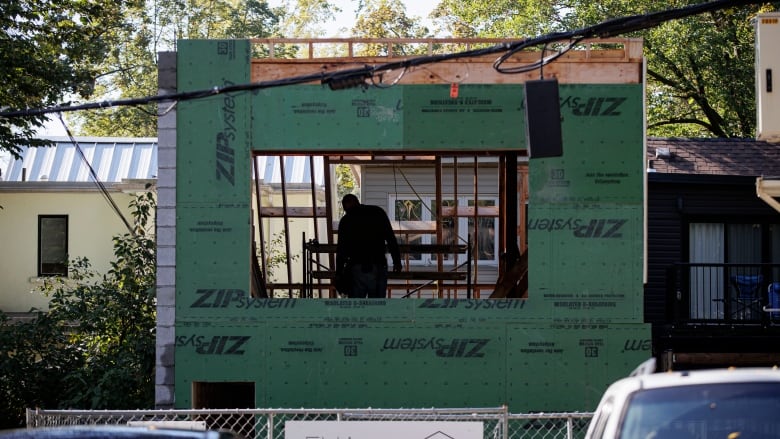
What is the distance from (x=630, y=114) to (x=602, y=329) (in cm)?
267

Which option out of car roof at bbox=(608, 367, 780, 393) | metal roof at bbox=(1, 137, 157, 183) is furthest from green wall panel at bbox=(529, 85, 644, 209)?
metal roof at bbox=(1, 137, 157, 183)

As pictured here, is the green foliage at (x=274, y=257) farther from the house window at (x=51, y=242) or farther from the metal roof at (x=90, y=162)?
the house window at (x=51, y=242)

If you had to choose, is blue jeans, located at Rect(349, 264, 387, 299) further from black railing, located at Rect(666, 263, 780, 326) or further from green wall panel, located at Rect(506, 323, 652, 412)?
black railing, located at Rect(666, 263, 780, 326)

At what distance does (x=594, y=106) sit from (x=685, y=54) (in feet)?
43.9

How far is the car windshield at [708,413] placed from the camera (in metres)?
5.70

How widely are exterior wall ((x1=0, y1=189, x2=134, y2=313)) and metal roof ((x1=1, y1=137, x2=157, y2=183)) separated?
78cm

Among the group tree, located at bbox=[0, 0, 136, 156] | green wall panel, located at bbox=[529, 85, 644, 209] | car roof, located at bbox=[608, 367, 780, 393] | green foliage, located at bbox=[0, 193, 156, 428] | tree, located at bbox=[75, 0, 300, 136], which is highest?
tree, located at bbox=[75, 0, 300, 136]

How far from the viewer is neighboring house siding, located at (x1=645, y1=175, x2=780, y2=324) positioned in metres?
18.6

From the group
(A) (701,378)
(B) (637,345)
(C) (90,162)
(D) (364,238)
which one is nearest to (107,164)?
(C) (90,162)

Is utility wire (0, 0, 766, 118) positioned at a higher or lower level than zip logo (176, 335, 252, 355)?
higher

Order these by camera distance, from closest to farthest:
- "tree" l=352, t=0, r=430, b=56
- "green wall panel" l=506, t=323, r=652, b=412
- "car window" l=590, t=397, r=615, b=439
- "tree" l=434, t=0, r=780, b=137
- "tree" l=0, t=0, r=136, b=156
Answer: "car window" l=590, t=397, r=615, b=439 < "green wall panel" l=506, t=323, r=652, b=412 < "tree" l=0, t=0, r=136, b=156 < "tree" l=434, t=0, r=780, b=137 < "tree" l=352, t=0, r=430, b=56

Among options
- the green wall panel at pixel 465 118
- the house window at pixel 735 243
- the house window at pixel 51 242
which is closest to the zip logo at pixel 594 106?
the green wall panel at pixel 465 118

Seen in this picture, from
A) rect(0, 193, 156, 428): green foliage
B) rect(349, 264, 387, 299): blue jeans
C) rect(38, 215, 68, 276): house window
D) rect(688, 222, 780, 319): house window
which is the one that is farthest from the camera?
rect(38, 215, 68, 276): house window

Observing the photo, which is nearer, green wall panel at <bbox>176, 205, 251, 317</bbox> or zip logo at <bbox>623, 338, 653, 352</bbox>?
zip logo at <bbox>623, 338, 653, 352</bbox>
